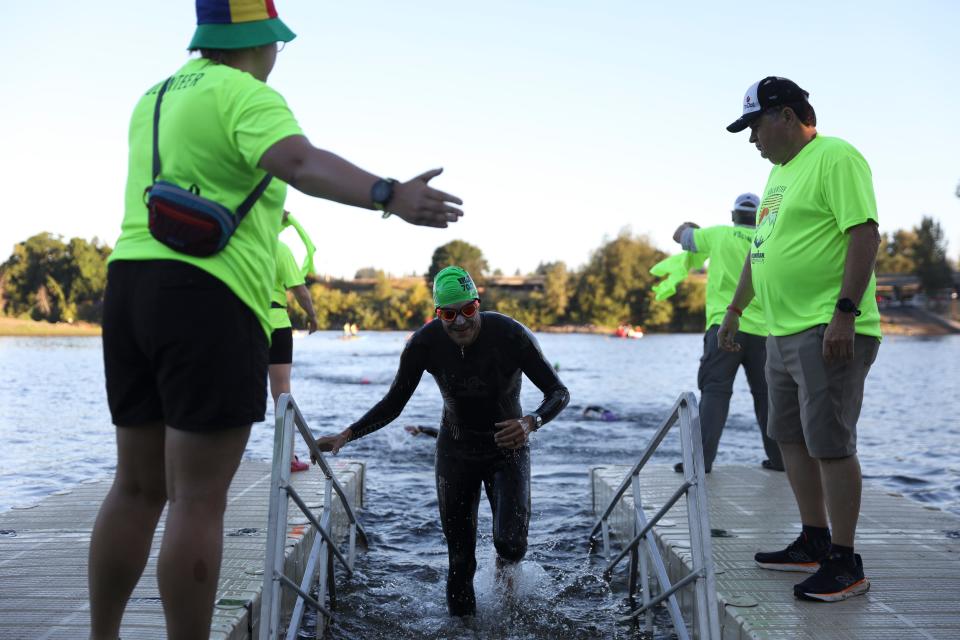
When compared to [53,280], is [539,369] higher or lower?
lower

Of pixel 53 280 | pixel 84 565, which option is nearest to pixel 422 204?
pixel 84 565

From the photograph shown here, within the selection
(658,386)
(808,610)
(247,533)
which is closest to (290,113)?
(808,610)

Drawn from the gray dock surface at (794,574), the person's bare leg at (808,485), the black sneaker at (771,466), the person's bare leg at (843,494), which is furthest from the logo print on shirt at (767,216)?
the black sneaker at (771,466)

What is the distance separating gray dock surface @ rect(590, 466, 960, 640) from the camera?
12.6ft

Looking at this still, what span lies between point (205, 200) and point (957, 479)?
1172 centimetres

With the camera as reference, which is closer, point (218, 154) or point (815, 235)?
point (218, 154)

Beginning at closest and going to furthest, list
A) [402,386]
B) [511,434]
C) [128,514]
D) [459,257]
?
[128,514]
[511,434]
[402,386]
[459,257]

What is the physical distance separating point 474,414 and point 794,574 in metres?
2.04

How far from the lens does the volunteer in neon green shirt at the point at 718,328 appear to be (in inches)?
289

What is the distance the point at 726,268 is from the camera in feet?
24.8

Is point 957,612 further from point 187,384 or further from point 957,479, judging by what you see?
point 957,479

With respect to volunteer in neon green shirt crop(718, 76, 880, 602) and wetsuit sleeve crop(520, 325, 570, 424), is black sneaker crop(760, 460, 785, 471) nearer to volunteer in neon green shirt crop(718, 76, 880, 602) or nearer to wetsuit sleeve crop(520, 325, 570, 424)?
volunteer in neon green shirt crop(718, 76, 880, 602)

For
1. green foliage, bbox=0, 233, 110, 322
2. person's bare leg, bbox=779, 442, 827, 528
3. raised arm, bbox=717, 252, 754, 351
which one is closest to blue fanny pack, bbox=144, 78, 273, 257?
person's bare leg, bbox=779, 442, 827, 528

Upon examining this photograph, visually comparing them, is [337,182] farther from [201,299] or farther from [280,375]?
[280,375]
